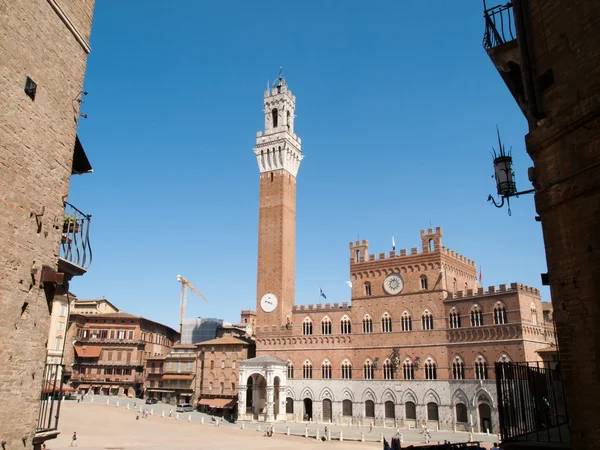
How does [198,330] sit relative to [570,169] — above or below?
above

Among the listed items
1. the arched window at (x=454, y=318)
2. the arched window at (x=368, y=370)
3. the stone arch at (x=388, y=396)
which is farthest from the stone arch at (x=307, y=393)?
the arched window at (x=454, y=318)

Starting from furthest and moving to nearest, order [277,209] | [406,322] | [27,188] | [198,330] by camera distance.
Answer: [198,330] → [277,209] → [406,322] → [27,188]

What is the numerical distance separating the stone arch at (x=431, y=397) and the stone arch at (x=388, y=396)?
8.98 feet

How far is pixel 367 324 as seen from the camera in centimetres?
4772

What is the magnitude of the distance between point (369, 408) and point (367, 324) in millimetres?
7473

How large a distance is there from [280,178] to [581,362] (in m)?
49.9

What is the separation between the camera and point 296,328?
169 ft

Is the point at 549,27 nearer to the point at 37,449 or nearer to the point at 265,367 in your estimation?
the point at 37,449

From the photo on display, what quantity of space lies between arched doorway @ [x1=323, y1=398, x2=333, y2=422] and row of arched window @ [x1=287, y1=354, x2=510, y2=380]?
85.6 inches

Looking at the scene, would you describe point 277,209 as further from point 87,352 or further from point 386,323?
point 87,352

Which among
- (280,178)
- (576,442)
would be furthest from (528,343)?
(576,442)

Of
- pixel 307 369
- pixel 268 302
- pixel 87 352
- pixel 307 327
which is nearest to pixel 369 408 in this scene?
pixel 307 369

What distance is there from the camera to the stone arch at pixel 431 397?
41.8 m

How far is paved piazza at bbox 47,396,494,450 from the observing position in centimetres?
3156
